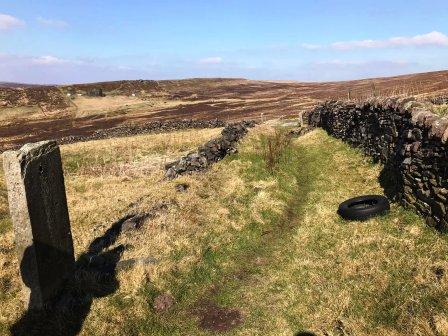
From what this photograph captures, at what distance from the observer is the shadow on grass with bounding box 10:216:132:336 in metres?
8.28

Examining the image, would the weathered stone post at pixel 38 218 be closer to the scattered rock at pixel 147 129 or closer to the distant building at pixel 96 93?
the scattered rock at pixel 147 129

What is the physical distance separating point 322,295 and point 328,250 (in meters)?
2.28

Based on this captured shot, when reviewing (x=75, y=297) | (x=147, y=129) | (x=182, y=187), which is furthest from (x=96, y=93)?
(x=75, y=297)

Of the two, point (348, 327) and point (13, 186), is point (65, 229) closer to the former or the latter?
point (13, 186)

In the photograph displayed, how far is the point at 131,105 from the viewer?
89750 mm

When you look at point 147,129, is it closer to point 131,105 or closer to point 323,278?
point 323,278

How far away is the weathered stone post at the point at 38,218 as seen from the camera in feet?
26.5

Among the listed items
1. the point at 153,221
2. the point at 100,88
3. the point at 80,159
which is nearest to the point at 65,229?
the point at 153,221

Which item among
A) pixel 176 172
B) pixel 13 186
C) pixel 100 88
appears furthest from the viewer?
pixel 100 88

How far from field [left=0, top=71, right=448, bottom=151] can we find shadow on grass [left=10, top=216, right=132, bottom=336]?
37864 millimetres

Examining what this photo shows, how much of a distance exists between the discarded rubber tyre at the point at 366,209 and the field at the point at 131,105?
114 ft

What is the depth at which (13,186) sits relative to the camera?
8078 millimetres

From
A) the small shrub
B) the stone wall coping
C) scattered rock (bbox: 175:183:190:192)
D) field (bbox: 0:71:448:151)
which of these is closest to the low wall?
the stone wall coping

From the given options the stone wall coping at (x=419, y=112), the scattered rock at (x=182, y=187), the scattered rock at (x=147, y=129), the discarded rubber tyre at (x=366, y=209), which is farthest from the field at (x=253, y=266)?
the scattered rock at (x=147, y=129)
